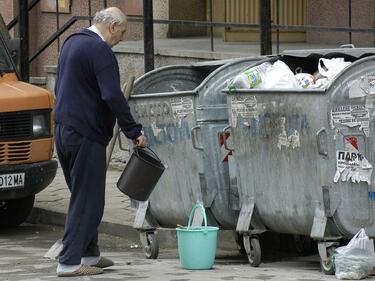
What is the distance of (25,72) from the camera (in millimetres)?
15156

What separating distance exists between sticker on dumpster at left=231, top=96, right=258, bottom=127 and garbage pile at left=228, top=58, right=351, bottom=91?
0.09 meters

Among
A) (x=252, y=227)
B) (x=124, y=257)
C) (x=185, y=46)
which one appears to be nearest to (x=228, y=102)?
(x=252, y=227)

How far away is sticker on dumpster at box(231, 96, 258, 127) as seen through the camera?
356 inches

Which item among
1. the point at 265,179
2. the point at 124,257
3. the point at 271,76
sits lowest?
the point at 124,257

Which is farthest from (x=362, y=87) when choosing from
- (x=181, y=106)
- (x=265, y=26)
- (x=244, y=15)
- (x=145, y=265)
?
(x=244, y=15)

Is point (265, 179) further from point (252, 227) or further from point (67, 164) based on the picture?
point (67, 164)

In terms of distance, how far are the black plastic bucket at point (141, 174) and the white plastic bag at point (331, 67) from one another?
4.39 ft

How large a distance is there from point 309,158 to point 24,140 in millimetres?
3498

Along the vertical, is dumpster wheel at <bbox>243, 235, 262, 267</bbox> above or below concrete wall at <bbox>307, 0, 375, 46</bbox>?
below

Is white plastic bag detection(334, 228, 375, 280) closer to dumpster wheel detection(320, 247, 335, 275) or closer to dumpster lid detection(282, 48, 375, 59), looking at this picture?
dumpster wheel detection(320, 247, 335, 275)

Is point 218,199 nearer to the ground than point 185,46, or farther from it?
nearer to the ground

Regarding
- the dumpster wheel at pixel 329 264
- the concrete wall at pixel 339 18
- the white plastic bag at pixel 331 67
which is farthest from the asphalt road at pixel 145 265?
the concrete wall at pixel 339 18

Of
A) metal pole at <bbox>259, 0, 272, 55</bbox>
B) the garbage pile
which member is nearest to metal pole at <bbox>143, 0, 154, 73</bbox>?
metal pole at <bbox>259, 0, 272, 55</bbox>

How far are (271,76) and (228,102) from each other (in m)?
0.37
